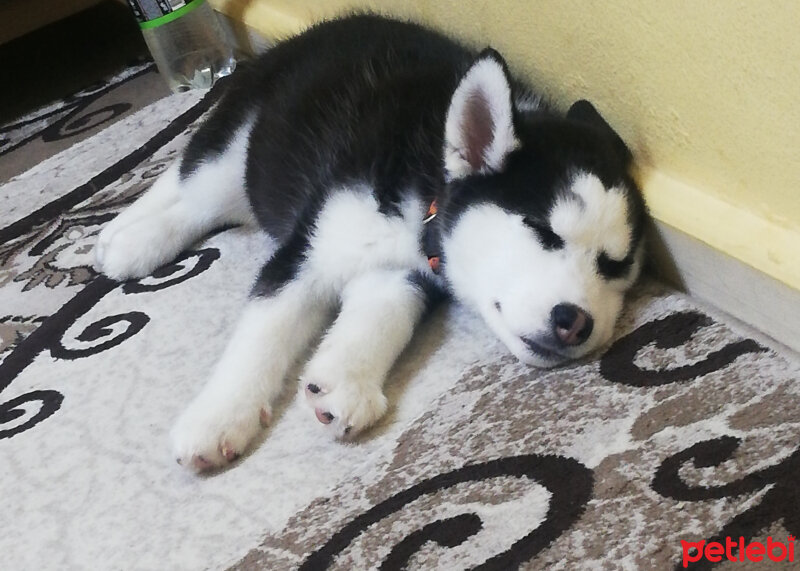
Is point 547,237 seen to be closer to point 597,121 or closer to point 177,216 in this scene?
point 597,121

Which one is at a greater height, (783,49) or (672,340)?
(783,49)

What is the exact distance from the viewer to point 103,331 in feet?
5.51

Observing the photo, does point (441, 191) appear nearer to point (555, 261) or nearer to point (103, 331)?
point (555, 261)

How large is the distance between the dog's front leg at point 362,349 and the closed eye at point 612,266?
1.20 ft

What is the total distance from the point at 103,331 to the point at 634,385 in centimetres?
108

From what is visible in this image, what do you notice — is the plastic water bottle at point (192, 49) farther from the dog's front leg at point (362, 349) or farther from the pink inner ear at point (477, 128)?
the pink inner ear at point (477, 128)

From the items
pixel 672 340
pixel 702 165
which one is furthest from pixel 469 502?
pixel 702 165

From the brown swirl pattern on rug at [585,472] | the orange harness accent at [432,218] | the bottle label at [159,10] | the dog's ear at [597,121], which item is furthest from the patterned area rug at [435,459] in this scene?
the bottle label at [159,10]

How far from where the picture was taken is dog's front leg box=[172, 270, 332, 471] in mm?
1274

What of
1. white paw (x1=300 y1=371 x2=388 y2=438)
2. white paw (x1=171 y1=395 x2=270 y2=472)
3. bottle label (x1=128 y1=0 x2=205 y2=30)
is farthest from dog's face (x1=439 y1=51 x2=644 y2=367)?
bottle label (x1=128 y1=0 x2=205 y2=30)

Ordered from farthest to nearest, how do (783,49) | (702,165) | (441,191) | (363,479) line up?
(441,191) < (702,165) < (363,479) < (783,49)

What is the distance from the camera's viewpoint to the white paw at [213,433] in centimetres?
126

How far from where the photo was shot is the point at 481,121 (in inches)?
53.0

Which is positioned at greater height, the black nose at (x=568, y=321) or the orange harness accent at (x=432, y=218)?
the orange harness accent at (x=432, y=218)
